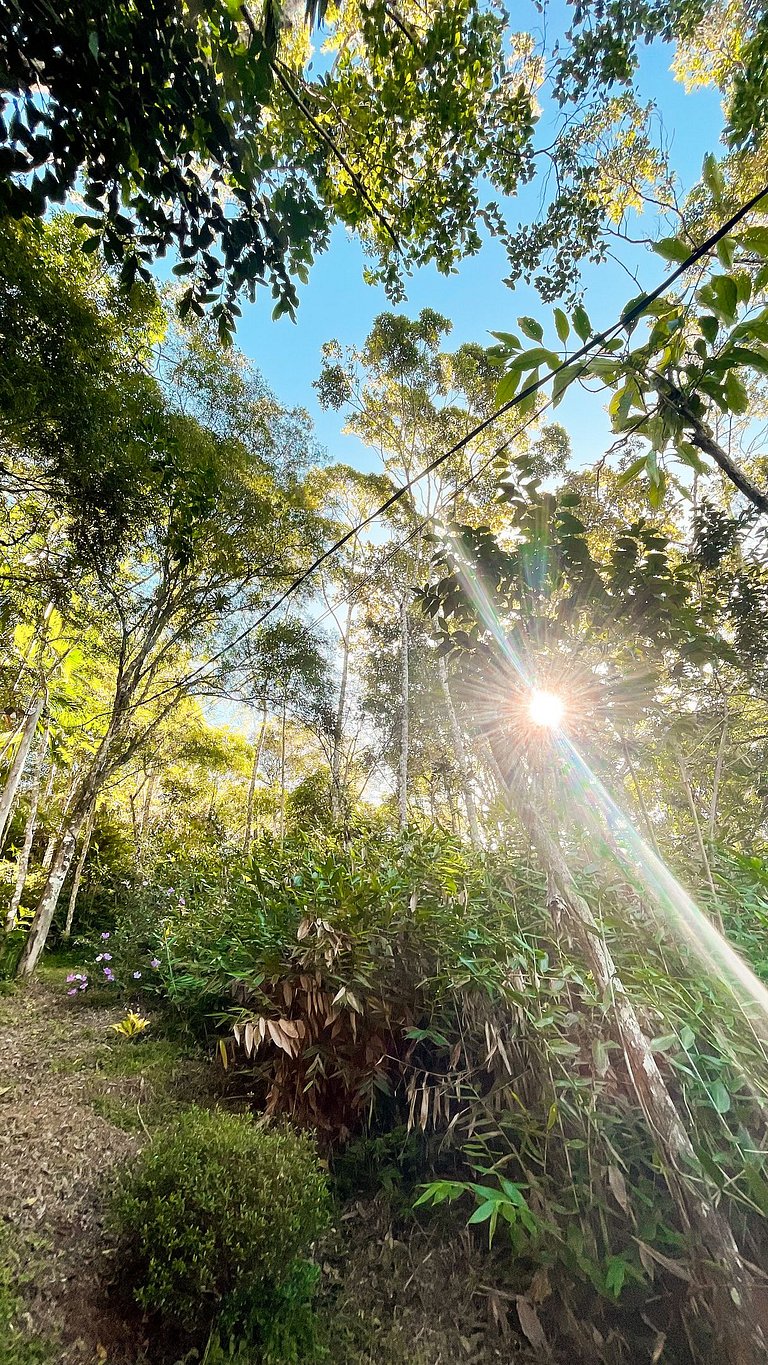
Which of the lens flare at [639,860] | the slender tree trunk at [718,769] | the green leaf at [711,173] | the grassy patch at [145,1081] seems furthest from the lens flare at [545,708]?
the grassy patch at [145,1081]

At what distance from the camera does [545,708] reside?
4.06 ft

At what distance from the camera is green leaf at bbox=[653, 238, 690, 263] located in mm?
635

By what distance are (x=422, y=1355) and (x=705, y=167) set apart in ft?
8.18

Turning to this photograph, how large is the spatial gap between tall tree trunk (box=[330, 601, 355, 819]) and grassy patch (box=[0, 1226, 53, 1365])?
13.6 ft

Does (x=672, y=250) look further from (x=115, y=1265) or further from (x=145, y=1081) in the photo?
(x=145, y=1081)

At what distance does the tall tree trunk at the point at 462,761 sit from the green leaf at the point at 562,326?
786mm

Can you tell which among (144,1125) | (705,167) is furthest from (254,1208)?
(705,167)

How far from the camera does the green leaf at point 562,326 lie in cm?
72

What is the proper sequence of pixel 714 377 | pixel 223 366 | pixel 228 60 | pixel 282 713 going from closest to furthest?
1. pixel 714 377
2. pixel 228 60
3. pixel 223 366
4. pixel 282 713

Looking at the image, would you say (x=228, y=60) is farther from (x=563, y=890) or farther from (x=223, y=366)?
(x=223, y=366)

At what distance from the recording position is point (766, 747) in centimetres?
347

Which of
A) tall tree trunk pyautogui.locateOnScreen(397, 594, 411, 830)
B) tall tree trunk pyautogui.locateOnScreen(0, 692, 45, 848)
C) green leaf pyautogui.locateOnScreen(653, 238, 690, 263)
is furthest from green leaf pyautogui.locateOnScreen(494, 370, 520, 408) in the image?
tall tree trunk pyautogui.locateOnScreen(397, 594, 411, 830)

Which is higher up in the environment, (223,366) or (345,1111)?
(223,366)

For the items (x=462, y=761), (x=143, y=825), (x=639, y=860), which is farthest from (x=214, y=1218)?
(x=143, y=825)
